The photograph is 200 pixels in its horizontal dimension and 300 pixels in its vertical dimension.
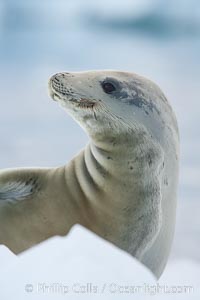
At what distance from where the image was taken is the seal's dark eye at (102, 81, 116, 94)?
124 centimetres

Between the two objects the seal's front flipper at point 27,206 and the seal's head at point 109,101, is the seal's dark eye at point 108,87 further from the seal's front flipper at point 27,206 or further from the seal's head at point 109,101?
the seal's front flipper at point 27,206

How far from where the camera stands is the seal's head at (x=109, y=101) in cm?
122

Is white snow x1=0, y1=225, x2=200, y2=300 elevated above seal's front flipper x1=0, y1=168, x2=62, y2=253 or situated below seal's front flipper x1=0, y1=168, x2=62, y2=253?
below

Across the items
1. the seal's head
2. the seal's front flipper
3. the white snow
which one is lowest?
the white snow

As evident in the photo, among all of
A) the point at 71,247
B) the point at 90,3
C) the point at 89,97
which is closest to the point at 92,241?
the point at 71,247

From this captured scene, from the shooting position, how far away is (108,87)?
1242 mm

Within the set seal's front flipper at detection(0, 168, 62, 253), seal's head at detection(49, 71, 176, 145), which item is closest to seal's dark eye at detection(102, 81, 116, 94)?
seal's head at detection(49, 71, 176, 145)

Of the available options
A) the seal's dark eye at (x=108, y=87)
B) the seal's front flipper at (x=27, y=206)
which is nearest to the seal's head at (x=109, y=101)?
the seal's dark eye at (x=108, y=87)

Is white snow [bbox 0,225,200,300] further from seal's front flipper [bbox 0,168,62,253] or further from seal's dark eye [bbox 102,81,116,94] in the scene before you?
seal's dark eye [bbox 102,81,116,94]

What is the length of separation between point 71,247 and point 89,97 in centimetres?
36

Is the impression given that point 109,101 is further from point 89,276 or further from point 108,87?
point 89,276

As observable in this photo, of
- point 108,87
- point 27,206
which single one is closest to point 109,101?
point 108,87

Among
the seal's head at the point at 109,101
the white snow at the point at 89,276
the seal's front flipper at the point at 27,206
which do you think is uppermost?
the seal's head at the point at 109,101

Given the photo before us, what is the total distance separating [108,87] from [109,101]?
0.11 ft
